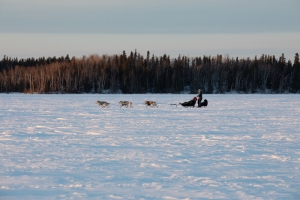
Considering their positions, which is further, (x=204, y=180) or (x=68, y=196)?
(x=204, y=180)

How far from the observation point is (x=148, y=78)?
7425 centimetres

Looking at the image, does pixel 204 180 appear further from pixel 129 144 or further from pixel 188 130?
pixel 188 130

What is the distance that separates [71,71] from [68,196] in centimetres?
6993

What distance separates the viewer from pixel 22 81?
76.2 meters

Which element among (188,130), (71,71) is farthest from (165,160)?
(71,71)

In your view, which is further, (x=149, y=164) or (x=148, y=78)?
(x=148, y=78)

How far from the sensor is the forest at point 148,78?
70.5 metres

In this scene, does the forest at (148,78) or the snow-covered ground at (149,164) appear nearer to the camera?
the snow-covered ground at (149,164)

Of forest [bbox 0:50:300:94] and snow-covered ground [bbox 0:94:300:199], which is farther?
forest [bbox 0:50:300:94]

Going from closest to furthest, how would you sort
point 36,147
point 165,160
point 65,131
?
point 165,160 < point 36,147 < point 65,131

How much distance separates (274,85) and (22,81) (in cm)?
4209

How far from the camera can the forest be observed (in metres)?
70.5

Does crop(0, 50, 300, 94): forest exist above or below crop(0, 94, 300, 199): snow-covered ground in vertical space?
above

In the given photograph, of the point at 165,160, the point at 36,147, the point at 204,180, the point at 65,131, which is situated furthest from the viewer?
the point at 65,131
